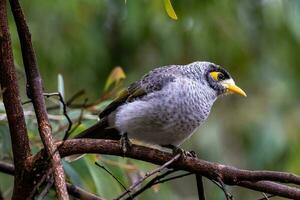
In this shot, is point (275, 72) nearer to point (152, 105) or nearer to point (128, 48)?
point (128, 48)

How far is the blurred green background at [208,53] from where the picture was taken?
5.69 metres

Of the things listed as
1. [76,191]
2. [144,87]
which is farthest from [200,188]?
[144,87]

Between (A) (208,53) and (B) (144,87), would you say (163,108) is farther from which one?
(A) (208,53)

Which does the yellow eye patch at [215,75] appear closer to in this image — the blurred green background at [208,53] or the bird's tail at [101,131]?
the bird's tail at [101,131]

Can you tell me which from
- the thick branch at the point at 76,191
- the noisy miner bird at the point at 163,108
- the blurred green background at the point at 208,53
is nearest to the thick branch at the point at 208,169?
the thick branch at the point at 76,191

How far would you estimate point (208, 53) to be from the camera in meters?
6.32

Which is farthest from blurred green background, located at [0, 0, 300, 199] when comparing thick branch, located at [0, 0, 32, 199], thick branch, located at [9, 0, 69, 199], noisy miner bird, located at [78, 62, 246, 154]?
thick branch, located at [0, 0, 32, 199]

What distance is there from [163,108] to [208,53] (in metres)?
3.34

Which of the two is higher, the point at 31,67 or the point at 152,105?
the point at 31,67

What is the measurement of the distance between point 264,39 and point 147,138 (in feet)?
13.5

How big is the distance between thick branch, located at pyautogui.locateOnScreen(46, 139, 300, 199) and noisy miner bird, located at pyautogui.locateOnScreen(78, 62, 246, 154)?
0.69 meters

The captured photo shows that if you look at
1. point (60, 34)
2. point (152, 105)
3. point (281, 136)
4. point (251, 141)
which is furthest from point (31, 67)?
point (251, 141)

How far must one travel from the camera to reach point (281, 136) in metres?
5.96

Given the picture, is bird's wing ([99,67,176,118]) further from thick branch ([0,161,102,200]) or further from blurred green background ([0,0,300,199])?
blurred green background ([0,0,300,199])
